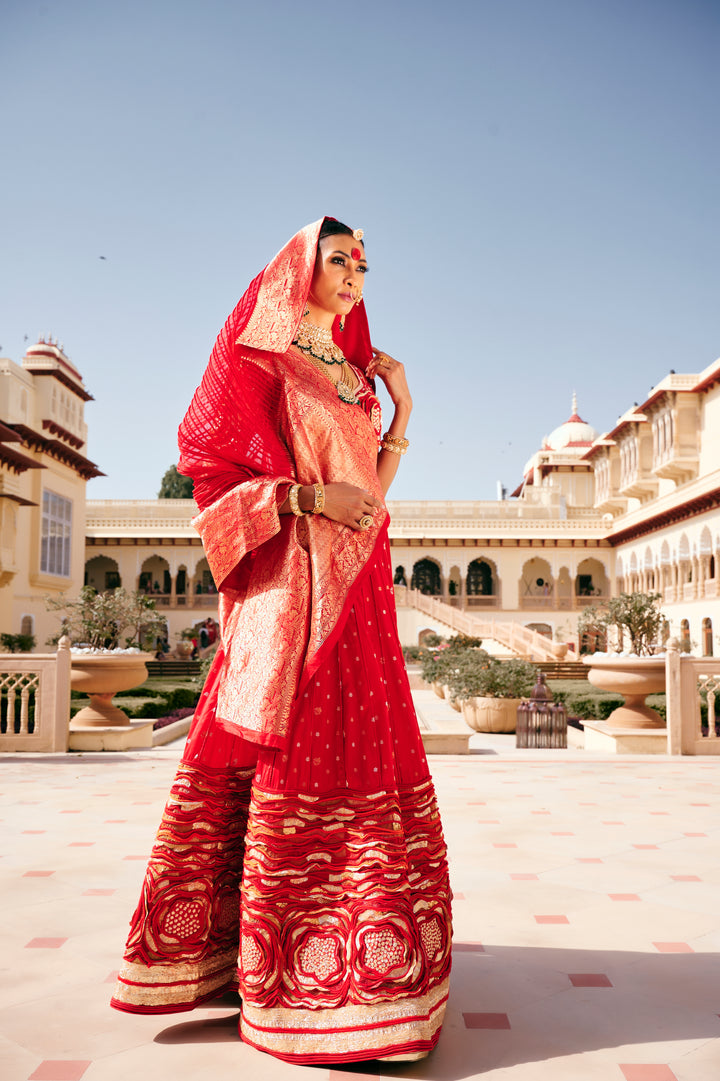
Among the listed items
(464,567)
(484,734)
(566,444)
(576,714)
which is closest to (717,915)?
(484,734)

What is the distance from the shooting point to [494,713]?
35.3 ft

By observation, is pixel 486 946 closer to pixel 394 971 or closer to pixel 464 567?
pixel 394 971

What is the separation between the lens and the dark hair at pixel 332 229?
208 centimetres

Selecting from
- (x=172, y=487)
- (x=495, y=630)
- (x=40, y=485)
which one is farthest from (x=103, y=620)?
(x=172, y=487)

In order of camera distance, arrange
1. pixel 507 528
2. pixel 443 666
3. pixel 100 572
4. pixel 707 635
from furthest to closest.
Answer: pixel 100 572 → pixel 507 528 → pixel 707 635 → pixel 443 666

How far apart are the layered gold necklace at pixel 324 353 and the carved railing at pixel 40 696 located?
579 cm

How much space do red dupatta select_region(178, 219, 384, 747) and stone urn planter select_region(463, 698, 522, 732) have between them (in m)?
9.06

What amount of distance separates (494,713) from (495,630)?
562 inches

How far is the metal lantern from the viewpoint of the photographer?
8992 mm

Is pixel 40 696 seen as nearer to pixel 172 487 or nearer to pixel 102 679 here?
pixel 102 679

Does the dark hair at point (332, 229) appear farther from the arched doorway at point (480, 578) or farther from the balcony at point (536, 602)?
the arched doorway at point (480, 578)

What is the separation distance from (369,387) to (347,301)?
0.22 meters

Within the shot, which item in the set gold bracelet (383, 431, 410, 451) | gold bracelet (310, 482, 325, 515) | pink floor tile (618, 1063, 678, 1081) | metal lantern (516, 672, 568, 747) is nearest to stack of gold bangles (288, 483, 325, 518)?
gold bracelet (310, 482, 325, 515)

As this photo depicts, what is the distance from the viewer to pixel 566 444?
39781mm
